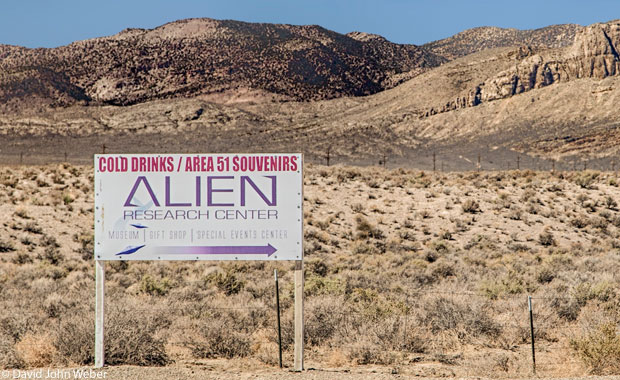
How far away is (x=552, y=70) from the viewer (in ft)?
384

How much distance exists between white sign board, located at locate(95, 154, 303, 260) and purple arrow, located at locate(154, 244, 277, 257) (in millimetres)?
13

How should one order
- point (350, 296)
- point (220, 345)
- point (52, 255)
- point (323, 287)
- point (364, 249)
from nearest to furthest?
point (220, 345)
point (350, 296)
point (323, 287)
point (52, 255)
point (364, 249)

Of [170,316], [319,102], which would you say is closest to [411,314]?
[170,316]

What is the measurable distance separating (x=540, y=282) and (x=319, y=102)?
127 meters

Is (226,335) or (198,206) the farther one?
(226,335)

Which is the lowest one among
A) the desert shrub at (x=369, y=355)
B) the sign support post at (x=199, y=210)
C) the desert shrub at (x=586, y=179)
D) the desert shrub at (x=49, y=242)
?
the desert shrub at (x=369, y=355)

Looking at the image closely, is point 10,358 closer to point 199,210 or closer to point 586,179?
point 199,210

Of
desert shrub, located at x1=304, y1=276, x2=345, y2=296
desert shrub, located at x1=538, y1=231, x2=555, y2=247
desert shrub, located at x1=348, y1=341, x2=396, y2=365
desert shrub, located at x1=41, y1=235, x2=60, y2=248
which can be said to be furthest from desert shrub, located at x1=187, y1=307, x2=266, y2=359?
desert shrub, located at x1=538, y1=231, x2=555, y2=247

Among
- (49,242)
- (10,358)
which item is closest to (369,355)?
(10,358)

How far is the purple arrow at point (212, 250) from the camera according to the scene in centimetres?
864

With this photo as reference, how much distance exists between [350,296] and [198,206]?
6218 mm

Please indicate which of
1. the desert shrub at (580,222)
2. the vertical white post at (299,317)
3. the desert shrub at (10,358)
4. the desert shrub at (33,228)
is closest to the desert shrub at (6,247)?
the desert shrub at (33,228)

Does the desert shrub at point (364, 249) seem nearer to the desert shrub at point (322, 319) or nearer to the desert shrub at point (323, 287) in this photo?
the desert shrub at point (323, 287)

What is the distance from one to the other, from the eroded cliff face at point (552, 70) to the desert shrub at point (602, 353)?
355 ft
